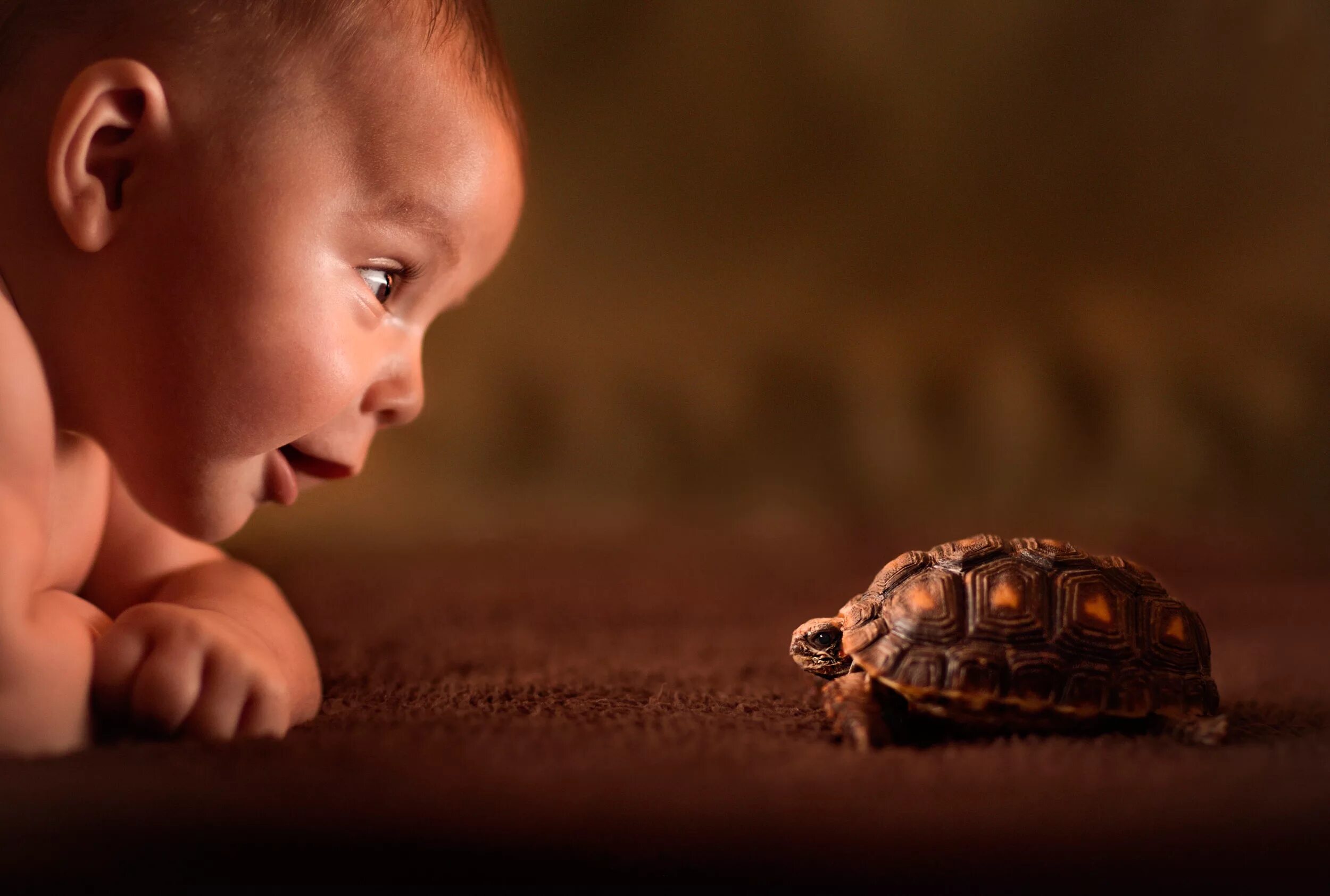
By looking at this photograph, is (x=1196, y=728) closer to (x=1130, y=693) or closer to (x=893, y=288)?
(x=1130, y=693)

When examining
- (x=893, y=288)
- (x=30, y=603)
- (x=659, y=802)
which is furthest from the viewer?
(x=893, y=288)

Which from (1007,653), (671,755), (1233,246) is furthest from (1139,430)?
(671,755)

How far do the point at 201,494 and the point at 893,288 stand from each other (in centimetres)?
105

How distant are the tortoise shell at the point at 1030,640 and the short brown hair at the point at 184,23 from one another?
0.46 m

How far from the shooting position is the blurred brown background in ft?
4.79

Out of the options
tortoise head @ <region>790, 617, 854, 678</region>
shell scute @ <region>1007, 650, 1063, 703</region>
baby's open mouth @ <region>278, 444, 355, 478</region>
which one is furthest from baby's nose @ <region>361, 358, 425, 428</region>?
shell scute @ <region>1007, 650, 1063, 703</region>

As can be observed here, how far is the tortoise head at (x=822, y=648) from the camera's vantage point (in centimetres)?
69

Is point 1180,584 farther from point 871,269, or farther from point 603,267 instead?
point 603,267

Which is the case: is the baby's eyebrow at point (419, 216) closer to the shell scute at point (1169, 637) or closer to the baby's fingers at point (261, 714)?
the baby's fingers at point (261, 714)

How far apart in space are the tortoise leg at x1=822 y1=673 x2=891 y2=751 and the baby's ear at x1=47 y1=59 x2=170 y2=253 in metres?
0.48

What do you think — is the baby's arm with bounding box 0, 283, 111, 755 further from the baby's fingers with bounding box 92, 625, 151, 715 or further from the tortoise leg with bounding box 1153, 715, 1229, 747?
the tortoise leg with bounding box 1153, 715, 1229, 747

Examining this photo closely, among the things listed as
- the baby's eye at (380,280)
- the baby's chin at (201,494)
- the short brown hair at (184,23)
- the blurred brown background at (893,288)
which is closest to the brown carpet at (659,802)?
the baby's chin at (201,494)

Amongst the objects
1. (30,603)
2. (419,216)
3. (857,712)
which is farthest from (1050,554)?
(30,603)

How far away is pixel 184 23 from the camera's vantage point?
66 centimetres
